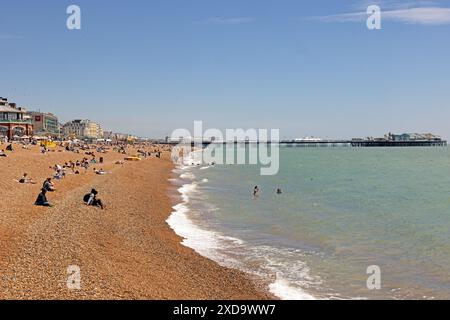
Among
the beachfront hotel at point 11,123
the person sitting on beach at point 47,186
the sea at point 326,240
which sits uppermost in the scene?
the beachfront hotel at point 11,123

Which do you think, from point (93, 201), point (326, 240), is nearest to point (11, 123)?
point (93, 201)

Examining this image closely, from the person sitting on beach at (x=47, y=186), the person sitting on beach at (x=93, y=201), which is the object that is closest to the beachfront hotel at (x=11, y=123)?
the person sitting on beach at (x=47, y=186)

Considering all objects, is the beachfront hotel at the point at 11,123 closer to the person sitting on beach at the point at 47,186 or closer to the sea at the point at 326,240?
the sea at the point at 326,240

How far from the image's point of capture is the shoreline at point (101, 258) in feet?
33.0

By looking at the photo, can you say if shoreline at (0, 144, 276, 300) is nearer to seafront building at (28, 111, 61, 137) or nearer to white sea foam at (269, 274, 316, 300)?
white sea foam at (269, 274, 316, 300)

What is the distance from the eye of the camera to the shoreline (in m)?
10.1

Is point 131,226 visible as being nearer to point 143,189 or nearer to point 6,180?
point 6,180

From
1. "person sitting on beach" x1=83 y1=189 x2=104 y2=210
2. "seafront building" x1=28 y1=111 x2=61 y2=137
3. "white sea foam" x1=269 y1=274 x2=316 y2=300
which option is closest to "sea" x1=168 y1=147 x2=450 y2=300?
"white sea foam" x1=269 y1=274 x2=316 y2=300

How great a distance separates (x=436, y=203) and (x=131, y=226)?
2180 centimetres

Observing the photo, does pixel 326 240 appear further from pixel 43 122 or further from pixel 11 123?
pixel 43 122

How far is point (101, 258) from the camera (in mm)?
12641

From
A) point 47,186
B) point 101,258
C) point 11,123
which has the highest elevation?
point 11,123
